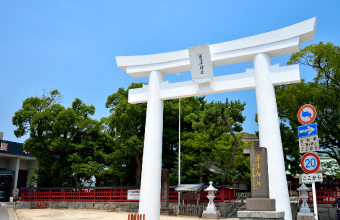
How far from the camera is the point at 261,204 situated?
7.10m

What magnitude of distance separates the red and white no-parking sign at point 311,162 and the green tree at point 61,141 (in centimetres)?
1961

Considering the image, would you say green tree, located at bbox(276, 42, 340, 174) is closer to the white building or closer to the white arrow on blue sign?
the white arrow on blue sign

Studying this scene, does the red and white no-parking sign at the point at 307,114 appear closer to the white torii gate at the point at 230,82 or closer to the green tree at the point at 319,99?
the white torii gate at the point at 230,82

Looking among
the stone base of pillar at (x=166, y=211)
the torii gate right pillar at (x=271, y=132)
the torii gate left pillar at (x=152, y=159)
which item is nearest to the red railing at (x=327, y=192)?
the torii gate right pillar at (x=271, y=132)

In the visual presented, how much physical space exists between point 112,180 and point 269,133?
69.8ft

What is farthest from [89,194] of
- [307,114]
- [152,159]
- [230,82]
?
[307,114]

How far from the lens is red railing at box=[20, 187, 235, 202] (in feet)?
59.6

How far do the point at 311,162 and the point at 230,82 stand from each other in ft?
16.1

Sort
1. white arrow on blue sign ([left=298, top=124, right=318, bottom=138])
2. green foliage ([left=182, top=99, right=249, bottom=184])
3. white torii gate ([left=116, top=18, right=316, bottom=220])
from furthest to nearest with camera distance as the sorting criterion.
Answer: green foliage ([left=182, top=99, right=249, bottom=184]) < white torii gate ([left=116, top=18, right=316, bottom=220]) < white arrow on blue sign ([left=298, top=124, right=318, bottom=138])

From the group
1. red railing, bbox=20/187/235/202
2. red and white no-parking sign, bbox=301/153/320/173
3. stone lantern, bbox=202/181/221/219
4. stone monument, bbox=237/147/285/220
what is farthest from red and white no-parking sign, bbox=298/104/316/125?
red railing, bbox=20/187/235/202

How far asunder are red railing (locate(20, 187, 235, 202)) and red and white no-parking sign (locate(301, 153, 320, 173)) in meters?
10.7

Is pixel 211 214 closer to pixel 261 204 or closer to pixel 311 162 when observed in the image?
pixel 261 204

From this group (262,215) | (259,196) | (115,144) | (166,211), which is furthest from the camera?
(115,144)

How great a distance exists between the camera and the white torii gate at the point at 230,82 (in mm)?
10008
